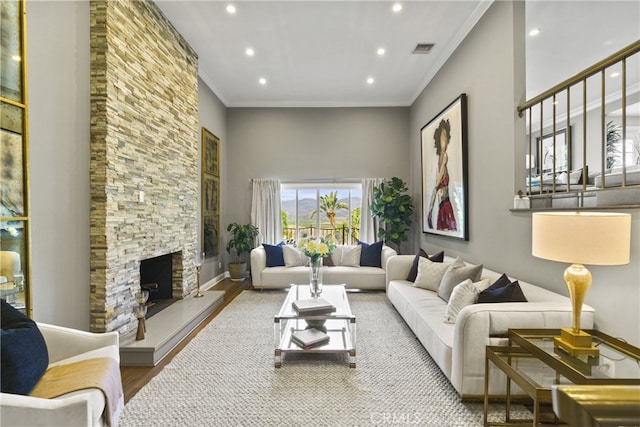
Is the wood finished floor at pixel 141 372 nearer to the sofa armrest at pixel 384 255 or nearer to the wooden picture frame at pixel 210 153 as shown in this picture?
the wooden picture frame at pixel 210 153

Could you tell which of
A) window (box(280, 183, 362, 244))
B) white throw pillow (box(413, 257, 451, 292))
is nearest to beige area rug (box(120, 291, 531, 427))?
white throw pillow (box(413, 257, 451, 292))

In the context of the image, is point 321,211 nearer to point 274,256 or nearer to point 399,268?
point 274,256

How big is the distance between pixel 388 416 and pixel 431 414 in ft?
0.91

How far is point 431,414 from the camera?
1927 mm

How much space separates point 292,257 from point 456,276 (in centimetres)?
284

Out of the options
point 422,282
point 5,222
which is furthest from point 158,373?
point 422,282

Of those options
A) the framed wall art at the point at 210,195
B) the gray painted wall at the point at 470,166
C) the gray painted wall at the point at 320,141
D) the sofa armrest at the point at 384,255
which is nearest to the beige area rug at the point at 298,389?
the gray painted wall at the point at 470,166

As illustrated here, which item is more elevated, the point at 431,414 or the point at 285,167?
the point at 285,167

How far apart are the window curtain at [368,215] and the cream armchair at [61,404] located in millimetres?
4779

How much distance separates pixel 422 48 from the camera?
407cm

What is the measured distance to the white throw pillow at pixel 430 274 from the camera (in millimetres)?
3463

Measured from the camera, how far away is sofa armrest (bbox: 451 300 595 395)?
191cm

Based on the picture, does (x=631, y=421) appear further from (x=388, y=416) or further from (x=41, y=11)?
(x=41, y=11)

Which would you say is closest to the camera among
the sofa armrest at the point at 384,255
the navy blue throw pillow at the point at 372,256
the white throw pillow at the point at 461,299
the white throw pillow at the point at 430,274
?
the white throw pillow at the point at 461,299
